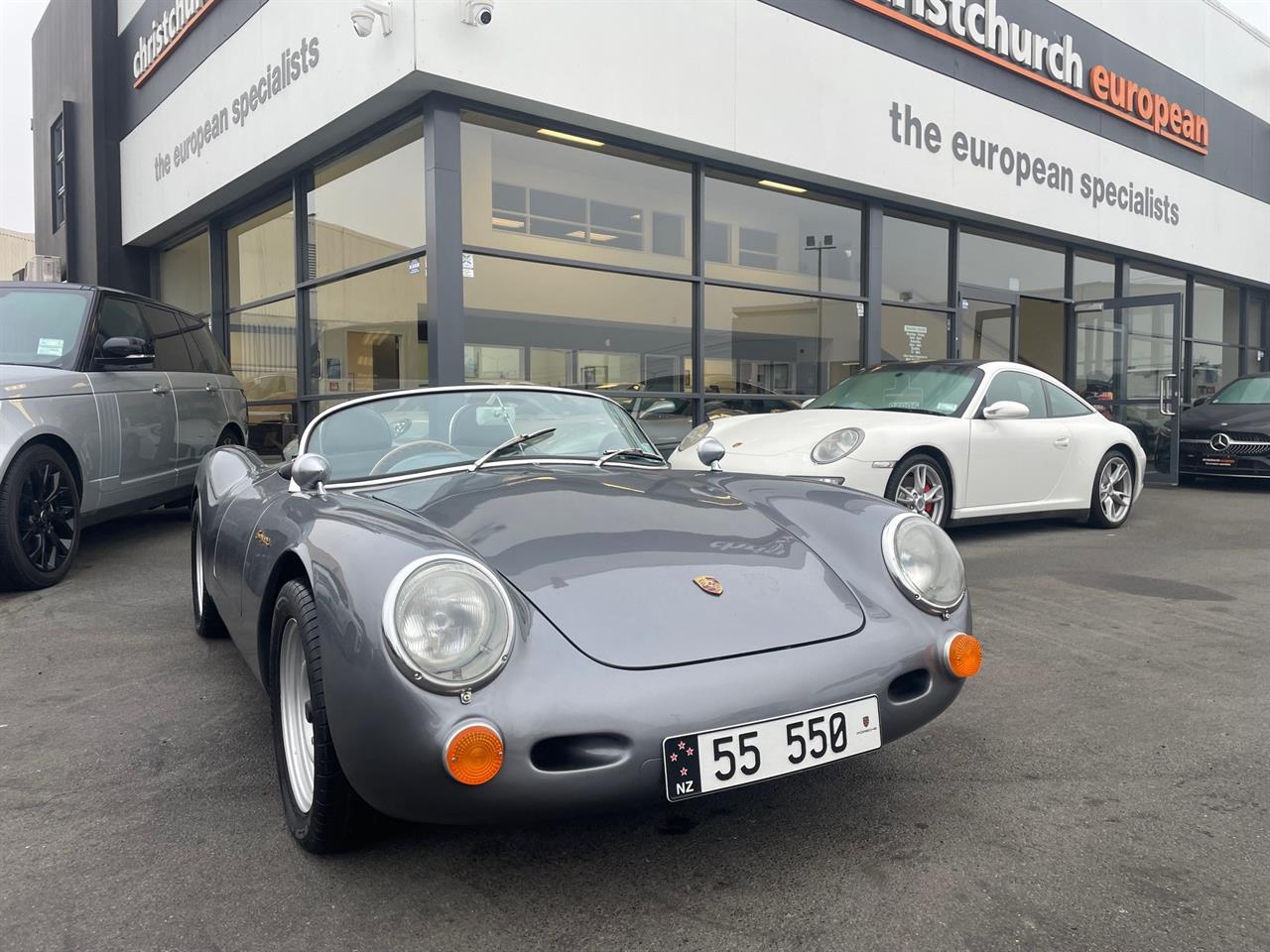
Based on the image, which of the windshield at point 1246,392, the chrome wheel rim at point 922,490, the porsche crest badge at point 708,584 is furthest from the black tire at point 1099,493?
the porsche crest badge at point 708,584

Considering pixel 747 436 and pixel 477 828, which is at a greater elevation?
pixel 747 436

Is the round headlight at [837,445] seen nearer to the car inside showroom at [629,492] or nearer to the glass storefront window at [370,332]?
the car inside showroom at [629,492]

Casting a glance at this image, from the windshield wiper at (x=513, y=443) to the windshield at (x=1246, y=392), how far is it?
10.5 m

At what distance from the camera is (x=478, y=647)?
5.86ft

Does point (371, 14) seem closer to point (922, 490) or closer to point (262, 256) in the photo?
point (262, 256)

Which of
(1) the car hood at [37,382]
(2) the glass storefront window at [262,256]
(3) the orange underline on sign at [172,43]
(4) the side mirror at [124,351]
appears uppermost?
(3) the orange underline on sign at [172,43]

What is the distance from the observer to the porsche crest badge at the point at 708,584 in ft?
6.97

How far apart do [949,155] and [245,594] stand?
9903mm

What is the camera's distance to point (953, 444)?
6.05 metres

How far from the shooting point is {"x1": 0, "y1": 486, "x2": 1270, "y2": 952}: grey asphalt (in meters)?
1.78

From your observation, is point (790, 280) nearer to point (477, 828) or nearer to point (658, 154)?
point (658, 154)

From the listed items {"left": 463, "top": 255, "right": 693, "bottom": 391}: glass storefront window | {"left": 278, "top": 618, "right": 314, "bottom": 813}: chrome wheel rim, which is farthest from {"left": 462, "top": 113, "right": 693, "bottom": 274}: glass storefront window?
{"left": 278, "top": 618, "right": 314, "bottom": 813}: chrome wheel rim

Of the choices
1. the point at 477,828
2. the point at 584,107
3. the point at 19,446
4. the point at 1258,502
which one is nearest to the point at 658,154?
the point at 584,107

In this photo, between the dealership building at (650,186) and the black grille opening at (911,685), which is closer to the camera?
the black grille opening at (911,685)
